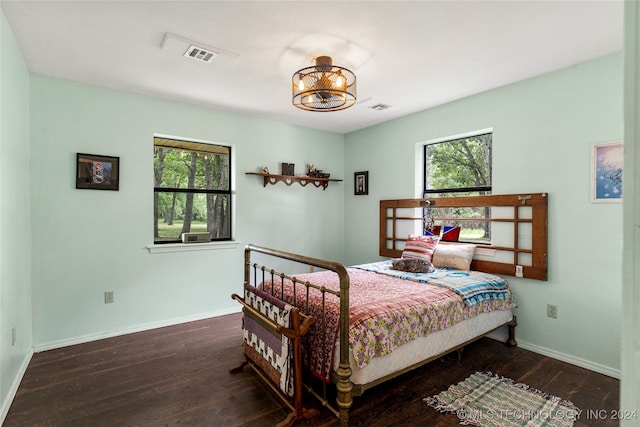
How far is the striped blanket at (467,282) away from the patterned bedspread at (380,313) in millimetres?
50

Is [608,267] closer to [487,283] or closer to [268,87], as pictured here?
[487,283]

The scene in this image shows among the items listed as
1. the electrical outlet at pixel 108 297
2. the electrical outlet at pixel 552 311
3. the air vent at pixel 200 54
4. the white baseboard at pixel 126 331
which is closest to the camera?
the air vent at pixel 200 54

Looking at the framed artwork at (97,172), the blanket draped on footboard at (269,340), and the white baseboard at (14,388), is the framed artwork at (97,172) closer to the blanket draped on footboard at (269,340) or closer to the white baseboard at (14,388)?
the white baseboard at (14,388)

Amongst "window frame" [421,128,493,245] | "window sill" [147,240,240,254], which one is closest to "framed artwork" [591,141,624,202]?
"window frame" [421,128,493,245]

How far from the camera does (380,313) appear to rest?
2086 mm

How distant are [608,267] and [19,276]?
4.52 metres

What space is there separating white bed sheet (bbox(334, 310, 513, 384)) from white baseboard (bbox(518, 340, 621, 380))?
0.31 meters

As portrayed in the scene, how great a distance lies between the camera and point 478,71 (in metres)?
2.88

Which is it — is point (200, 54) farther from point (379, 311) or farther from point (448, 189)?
point (448, 189)

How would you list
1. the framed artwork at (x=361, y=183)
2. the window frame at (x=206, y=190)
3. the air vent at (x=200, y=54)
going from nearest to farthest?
the air vent at (x=200, y=54) → the window frame at (x=206, y=190) → the framed artwork at (x=361, y=183)

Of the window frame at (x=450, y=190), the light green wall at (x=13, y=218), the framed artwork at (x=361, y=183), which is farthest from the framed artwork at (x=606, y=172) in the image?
the light green wall at (x=13, y=218)

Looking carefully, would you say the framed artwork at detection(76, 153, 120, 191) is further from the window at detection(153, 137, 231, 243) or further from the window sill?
the window sill

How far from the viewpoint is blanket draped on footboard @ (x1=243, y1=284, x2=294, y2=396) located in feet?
6.59

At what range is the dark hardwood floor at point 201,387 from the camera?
2025mm
